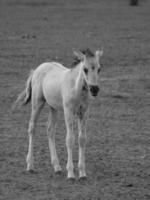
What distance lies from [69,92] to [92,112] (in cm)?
526

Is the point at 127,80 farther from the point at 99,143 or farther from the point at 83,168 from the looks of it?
the point at 83,168

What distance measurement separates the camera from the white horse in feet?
29.6

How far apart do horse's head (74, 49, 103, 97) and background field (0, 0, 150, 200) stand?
47.7 inches

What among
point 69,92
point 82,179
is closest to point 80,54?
point 69,92

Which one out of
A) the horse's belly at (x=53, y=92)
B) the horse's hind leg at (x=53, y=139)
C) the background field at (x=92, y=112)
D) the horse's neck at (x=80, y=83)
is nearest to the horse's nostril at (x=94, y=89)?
the horse's neck at (x=80, y=83)

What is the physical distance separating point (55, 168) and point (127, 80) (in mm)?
9025

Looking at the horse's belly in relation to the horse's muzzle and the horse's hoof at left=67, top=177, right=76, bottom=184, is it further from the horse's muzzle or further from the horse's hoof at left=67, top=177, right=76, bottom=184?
the horse's hoof at left=67, top=177, right=76, bottom=184

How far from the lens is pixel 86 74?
8.98 meters

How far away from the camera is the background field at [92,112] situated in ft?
29.5

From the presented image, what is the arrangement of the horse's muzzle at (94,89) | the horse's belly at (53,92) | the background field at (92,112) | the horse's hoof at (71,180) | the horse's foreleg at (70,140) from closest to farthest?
the horse's muzzle at (94,89), the background field at (92,112), the horse's hoof at (71,180), the horse's foreleg at (70,140), the horse's belly at (53,92)

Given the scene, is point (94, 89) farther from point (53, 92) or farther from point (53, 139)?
point (53, 139)

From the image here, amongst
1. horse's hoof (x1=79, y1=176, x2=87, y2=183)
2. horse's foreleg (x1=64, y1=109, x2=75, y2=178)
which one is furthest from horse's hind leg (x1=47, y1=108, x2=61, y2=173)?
horse's hoof (x1=79, y1=176, x2=87, y2=183)

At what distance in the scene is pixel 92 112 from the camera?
1459 centimetres

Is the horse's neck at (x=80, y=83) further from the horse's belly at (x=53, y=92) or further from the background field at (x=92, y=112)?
the background field at (x=92, y=112)
